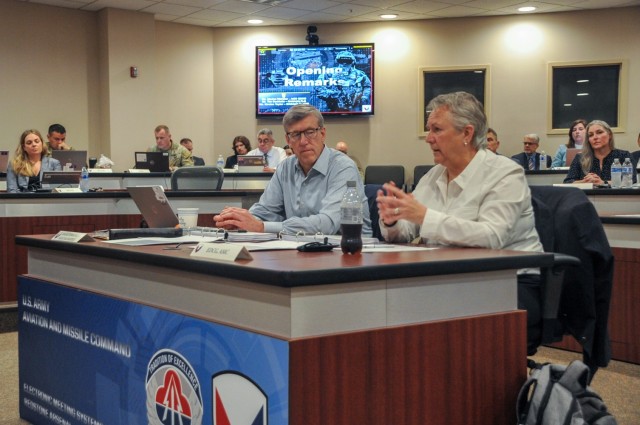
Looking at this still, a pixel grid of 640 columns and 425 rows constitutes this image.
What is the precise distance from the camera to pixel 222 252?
1992 millimetres

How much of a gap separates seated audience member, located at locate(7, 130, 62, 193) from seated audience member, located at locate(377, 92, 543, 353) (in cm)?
A: 504

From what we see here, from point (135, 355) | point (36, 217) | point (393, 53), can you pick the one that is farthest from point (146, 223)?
point (393, 53)

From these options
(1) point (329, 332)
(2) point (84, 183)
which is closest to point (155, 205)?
(1) point (329, 332)

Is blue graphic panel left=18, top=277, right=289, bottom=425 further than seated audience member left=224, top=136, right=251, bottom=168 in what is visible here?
No

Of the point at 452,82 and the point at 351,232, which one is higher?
the point at 452,82

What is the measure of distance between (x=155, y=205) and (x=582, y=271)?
62.0 inches

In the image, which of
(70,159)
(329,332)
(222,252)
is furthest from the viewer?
(70,159)

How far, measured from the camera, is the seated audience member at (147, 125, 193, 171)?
32.5 ft

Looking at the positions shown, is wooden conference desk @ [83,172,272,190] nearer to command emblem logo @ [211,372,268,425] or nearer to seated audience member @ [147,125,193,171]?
seated audience member @ [147,125,193,171]

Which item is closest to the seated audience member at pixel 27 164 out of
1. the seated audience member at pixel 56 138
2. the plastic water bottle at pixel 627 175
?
the seated audience member at pixel 56 138

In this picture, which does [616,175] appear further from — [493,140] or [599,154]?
[493,140]

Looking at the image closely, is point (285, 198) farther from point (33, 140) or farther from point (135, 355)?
point (33, 140)

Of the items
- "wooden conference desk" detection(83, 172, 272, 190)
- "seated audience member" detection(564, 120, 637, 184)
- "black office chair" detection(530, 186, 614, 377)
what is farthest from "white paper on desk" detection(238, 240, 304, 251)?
"wooden conference desk" detection(83, 172, 272, 190)

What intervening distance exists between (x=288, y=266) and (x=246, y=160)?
7.17m
